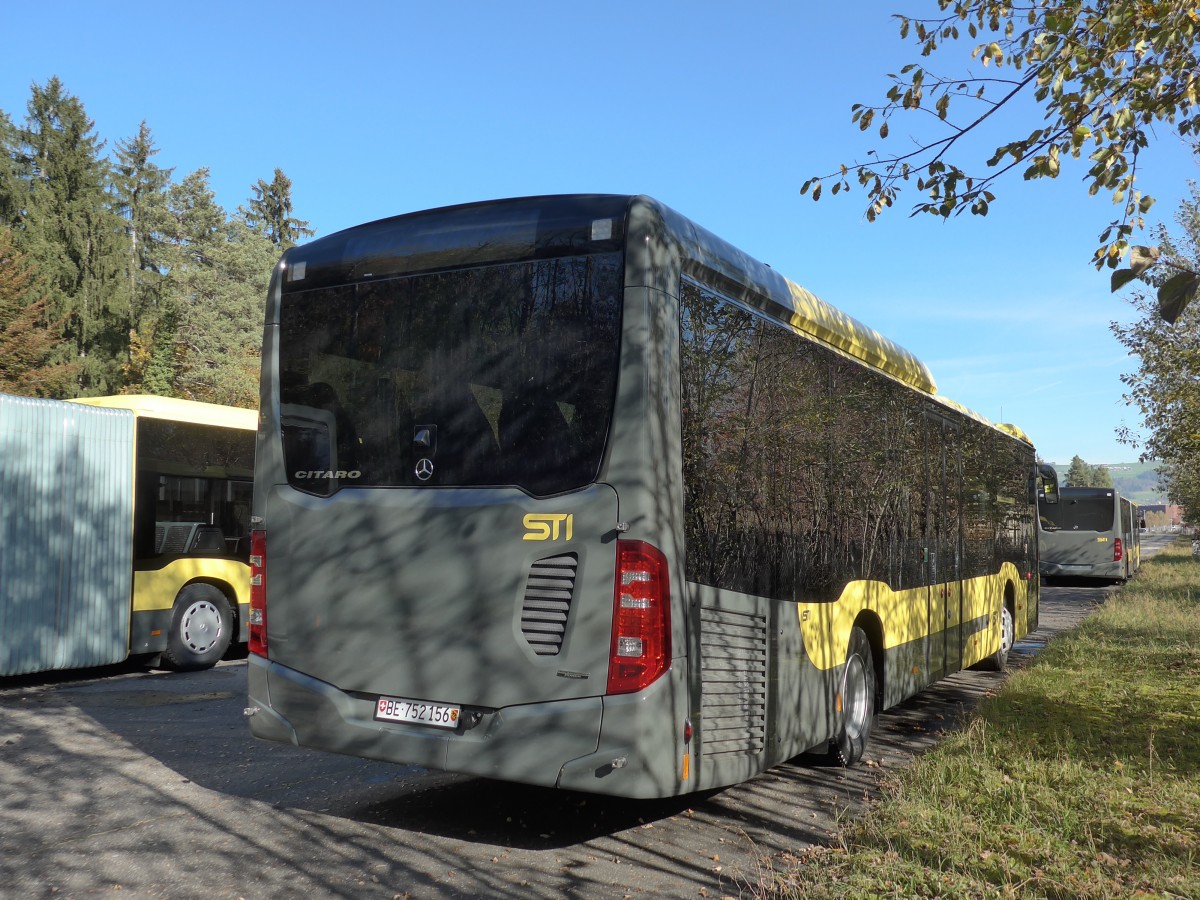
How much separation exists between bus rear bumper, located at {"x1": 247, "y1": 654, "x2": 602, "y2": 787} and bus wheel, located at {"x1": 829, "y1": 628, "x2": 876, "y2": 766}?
270 centimetres

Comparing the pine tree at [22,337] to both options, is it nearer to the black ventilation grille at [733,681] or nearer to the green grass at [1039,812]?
the green grass at [1039,812]

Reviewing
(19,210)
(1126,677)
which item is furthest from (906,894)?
(19,210)

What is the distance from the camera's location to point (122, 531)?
12.0 m

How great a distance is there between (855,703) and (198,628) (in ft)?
28.0

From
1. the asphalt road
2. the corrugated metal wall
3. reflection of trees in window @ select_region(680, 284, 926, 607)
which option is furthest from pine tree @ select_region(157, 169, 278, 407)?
reflection of trees in window @ select_region(680, 284, 926, 607)

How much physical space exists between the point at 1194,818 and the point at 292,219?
63414 millimetres

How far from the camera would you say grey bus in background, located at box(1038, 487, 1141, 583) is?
102ft

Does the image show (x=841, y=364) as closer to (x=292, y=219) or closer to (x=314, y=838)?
(x=314, y=838)

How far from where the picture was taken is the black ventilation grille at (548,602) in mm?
5094

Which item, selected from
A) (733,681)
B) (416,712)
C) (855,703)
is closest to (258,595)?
(416,712)

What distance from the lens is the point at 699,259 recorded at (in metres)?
5.62

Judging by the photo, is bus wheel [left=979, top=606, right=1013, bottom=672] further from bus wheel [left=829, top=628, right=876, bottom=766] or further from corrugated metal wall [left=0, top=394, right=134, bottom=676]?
corrugated metal wall [left=0, top=394, right=134, bottom=676]

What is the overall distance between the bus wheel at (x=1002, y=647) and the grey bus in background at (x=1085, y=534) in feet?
60.2

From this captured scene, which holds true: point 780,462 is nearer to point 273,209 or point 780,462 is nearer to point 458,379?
point 458,379
